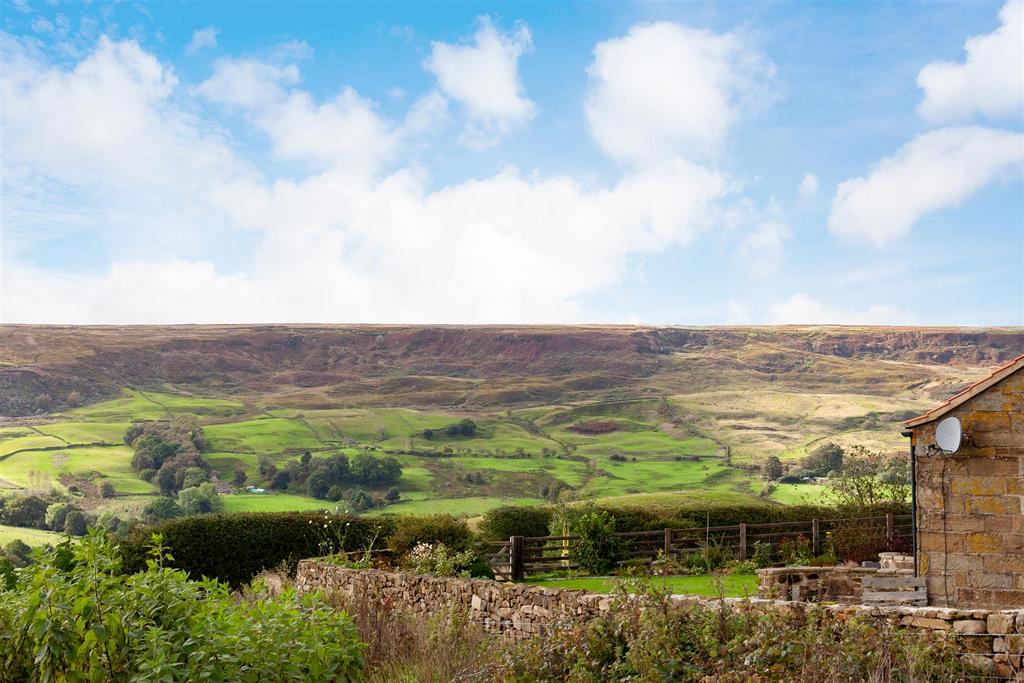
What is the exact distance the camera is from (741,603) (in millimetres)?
7574

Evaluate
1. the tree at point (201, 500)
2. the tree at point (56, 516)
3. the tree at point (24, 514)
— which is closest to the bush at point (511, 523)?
the tree at point (56, 516)

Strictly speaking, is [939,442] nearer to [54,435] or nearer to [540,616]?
[540,616]

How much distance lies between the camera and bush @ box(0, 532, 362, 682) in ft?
18.7

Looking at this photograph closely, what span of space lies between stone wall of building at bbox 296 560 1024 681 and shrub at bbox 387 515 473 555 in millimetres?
2083

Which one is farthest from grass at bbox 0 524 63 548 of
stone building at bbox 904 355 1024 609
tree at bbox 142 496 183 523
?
stone building at bbox 904 355 1024 609

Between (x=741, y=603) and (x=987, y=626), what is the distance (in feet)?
6.28

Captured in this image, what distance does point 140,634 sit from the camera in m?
5.82

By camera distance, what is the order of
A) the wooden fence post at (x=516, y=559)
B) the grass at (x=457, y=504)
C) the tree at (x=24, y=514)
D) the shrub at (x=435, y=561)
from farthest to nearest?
the grass at (x=457, y=504) → the tree at (x=24, y=514) → the wooden fence post at (x=516, y=559) → the shrub at (x=435, y=561)

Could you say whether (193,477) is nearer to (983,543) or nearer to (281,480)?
(281,480)

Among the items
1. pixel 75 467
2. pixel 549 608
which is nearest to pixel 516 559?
pixel 549 608

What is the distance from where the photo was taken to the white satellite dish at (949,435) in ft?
37.0

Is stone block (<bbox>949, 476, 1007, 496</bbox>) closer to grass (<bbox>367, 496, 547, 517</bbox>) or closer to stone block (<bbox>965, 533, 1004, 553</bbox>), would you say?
stone block (<bbox>965, 533, 1004, 553</bbox>)

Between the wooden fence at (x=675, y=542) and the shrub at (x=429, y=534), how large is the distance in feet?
3.97

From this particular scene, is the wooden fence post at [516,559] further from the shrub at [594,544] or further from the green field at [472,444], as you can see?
the green field at [472,444]
